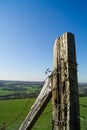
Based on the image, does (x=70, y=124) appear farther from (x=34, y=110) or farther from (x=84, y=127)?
(x=84, y=127)

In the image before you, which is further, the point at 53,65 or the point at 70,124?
the point at 53,65

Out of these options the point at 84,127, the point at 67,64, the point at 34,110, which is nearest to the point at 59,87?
the point at 67,64

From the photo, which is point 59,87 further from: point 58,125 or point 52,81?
point 58,125

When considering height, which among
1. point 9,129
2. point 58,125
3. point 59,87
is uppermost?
point 59,87

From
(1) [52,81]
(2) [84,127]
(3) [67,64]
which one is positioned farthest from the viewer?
(2) [84,127]

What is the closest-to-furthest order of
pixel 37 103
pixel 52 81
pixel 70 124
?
pixel 70 124
pixel 52 81
pixel 37 103

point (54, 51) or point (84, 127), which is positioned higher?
point (54, 51)
